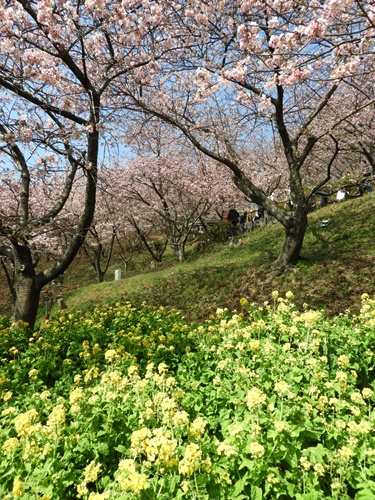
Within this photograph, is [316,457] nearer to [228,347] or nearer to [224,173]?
[228,347]

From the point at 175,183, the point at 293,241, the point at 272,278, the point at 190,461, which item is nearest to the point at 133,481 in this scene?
the point at 190,461

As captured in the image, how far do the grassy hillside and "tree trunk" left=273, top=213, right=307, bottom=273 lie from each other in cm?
32

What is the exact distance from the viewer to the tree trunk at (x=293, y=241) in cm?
927

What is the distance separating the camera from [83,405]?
294 cm

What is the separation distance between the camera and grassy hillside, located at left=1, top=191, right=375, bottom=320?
8219 millimetres

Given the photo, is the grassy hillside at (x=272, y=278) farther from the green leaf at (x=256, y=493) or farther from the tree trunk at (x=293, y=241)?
the green leaf at (x=256, y=493)

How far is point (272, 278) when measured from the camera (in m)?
9.48

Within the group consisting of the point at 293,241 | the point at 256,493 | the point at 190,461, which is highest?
the point at 293,241

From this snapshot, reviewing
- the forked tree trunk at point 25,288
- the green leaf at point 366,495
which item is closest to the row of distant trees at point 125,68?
the forked tree trunk at point 25,288

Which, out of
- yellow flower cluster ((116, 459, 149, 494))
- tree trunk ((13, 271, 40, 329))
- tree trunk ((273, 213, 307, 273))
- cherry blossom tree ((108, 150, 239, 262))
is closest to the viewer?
yellow flower cluster ((116, 459, 149, 494))

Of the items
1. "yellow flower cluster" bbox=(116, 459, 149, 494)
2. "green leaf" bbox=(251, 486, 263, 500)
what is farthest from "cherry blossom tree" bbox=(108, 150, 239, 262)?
"green leaf" bbox=(251, 486, 263, 500)

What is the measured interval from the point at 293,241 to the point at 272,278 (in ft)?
4.28

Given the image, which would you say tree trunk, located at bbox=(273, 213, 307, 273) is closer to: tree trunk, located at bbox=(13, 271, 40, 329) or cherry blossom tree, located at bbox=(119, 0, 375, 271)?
cherry blossom tree, located at bbox=(119, 0, 375, 271)

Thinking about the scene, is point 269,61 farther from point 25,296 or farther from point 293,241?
point 25,296
